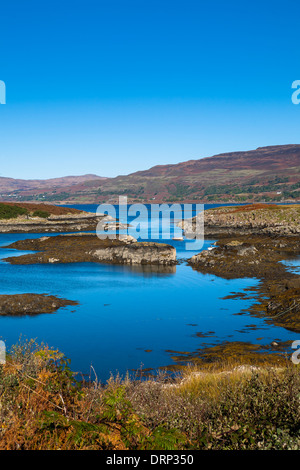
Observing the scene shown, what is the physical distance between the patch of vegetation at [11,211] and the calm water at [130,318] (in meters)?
61.2

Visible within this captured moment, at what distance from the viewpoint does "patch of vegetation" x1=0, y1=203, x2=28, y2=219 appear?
97.8 m

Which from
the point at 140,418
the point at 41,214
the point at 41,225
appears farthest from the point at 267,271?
the point at 41,214

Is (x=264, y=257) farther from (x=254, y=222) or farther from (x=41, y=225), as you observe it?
(x=41, y=225)

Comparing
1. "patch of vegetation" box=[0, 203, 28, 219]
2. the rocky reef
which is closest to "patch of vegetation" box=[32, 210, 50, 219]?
"patch of vegetation" box=[0, 203, 28, 219]

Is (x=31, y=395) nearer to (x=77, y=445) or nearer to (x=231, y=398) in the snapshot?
(x=77, y=445)

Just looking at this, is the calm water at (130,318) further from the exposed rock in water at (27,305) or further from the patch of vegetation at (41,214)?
the patch of vegetation at (41,214)

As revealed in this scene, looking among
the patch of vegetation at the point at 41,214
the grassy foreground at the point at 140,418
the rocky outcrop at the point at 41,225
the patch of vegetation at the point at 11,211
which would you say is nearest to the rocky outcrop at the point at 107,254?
the rocky outcrop at the point at 41,225

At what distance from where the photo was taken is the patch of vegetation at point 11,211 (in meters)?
97.8

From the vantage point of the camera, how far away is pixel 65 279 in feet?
121

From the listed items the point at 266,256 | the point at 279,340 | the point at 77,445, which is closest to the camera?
the point at 77,445

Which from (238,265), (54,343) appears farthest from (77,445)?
(238,265)

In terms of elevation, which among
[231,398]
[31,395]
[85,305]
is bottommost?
[85,305]
